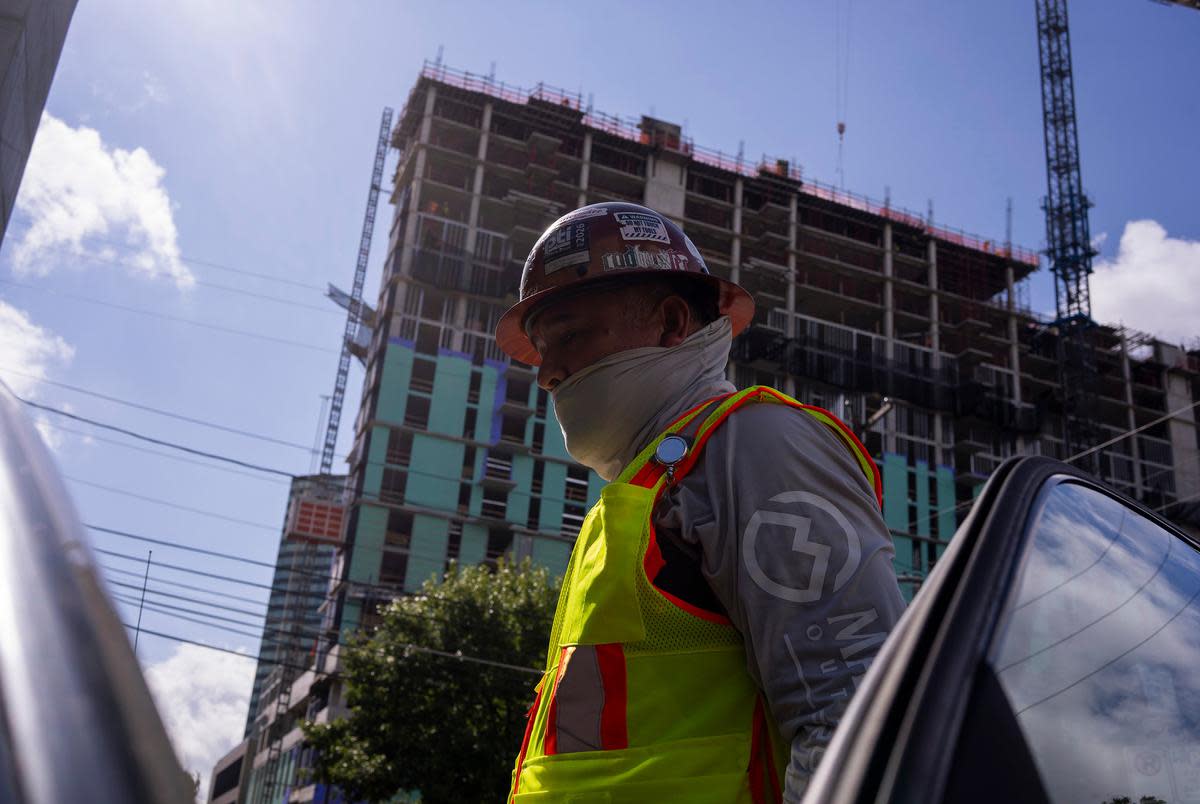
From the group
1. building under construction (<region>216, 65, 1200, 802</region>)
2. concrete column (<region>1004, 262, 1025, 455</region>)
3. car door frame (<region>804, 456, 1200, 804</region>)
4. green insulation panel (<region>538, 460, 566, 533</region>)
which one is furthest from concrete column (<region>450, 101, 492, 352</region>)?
car door frame (<region>804, 456, 1200, 804</region>)

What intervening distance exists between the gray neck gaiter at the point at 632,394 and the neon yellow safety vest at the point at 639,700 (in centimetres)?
51

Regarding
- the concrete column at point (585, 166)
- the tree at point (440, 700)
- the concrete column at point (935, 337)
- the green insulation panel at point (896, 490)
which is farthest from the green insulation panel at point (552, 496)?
the tree at point (440, 700)

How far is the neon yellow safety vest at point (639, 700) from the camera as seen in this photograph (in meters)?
1.53

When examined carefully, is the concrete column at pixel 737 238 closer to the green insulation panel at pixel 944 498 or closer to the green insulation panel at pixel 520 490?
the green insulation panel at pixel 944 498

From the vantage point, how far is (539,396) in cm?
5372

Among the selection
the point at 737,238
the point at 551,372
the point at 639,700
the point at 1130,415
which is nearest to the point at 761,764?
the point at 639,700

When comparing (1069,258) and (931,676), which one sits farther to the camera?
(1069,258)

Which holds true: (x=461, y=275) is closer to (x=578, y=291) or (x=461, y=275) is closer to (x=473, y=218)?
(x=473, y=218)

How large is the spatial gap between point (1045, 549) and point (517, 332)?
2220mm

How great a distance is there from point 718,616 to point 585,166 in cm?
5905

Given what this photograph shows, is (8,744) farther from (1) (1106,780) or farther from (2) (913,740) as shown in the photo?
(1) (1106,780)

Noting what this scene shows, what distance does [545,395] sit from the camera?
184 ft

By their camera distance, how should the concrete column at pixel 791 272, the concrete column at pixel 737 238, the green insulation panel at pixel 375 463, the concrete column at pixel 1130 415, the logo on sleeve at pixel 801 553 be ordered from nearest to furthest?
1. the logo on sleeve at pixel 801 553
2. the green insulation panel at pixel 375 463
3. the concrete column at pixel 737 238
4. the concrete column at pixel 791 272
5. the concrete column at pixel 1130 415

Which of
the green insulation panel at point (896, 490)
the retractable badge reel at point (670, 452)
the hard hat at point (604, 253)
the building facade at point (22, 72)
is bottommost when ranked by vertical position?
the retractable badge reel at point (670, 452)
